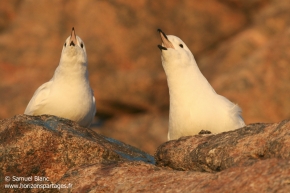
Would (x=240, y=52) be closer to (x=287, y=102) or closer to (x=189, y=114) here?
(x=287, y=102)

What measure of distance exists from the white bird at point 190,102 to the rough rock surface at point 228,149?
4.16ft

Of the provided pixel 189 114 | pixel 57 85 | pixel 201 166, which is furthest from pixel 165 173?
pixel 57 85

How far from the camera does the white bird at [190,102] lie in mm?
10281

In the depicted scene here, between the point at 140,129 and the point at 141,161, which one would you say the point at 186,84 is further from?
the point at 140,129

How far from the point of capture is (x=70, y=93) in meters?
11.7

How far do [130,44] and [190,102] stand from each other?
16287 millimetres

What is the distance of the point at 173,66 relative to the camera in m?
11.0

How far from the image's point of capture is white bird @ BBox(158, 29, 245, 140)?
33.7ft

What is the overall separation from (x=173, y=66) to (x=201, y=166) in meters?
3.04

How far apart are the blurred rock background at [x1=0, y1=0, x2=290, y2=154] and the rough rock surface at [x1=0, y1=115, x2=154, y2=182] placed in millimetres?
14764

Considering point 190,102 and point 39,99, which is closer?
point 190,102

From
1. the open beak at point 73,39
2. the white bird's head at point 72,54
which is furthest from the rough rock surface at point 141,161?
the open beak at point 73,39

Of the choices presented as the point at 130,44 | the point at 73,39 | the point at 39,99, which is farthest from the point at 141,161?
the point at 130,44

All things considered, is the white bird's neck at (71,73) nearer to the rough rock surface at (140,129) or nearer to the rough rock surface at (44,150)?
the rough rock surface at (44,150)
